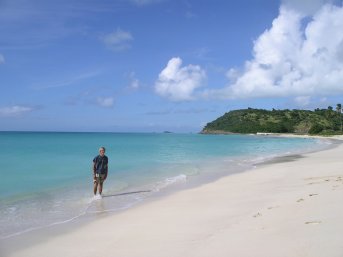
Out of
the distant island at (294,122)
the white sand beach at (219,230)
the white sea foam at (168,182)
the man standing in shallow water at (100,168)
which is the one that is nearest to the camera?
the white sand beach at (219,230)

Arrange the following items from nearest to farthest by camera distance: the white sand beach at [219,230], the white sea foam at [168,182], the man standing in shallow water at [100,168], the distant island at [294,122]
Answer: the white sand beach at [219,230]
the man standing in shallow water at [100,168]
the white sea foam at [168,182]
the distant island at [294,122]

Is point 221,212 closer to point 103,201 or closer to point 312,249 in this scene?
point 312,249

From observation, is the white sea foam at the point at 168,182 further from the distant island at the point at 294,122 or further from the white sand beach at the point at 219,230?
the distant island at the point at 294,122

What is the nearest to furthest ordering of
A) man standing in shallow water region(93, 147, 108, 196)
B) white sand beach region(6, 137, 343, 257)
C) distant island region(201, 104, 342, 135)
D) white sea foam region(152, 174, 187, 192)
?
white sand beach region(6, 137, 343, 257) → man standing in shallow water region(93, 147, 108, 196) → white sea foam region(152, 174, 187, 192) → distant island region(201, 104, 342, 135)

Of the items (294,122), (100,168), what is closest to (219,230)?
(100,168)

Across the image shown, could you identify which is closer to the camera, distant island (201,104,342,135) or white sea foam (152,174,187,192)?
white sea foam (152,174,187,192)

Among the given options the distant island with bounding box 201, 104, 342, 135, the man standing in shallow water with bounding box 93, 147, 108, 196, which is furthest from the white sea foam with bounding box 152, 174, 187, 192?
the distant island with bounding box 201, 104, 342, 135

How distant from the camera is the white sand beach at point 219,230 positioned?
20.8 ft

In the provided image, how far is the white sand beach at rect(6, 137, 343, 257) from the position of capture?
6.33 metres

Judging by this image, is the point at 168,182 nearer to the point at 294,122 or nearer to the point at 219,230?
the point at 219,230

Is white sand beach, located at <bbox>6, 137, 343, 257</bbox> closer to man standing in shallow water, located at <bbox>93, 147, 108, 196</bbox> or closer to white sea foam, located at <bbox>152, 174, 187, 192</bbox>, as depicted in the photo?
man standing in shallow water, located at <bbox>93, 147, 108, 196</bbox>

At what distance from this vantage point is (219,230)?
7727 millimetres

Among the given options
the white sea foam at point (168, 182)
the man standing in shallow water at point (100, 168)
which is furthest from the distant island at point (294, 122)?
the man standing in shallow water at point (100, 168)

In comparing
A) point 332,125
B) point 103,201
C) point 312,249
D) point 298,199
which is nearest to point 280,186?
point 298,199
